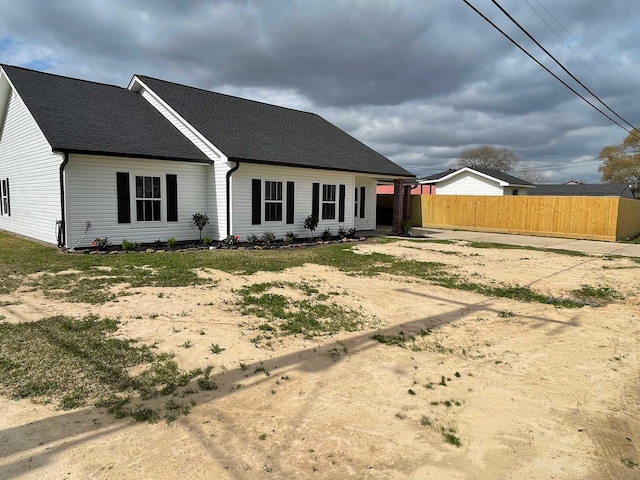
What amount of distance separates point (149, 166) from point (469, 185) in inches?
1052

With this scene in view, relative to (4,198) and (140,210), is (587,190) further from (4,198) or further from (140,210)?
(4,198)

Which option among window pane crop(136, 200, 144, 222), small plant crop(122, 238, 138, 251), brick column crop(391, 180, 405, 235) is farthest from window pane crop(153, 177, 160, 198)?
brick column crop(391, 180, 405, 235)

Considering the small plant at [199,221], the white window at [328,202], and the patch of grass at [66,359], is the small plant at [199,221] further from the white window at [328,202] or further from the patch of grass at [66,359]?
the patch of grass at [66,359]

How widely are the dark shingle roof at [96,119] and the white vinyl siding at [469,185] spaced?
2451 centimetres

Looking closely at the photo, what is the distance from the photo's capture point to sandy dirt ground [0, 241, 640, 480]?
2.89m

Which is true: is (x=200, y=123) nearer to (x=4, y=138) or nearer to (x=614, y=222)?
(x=4, y=138)

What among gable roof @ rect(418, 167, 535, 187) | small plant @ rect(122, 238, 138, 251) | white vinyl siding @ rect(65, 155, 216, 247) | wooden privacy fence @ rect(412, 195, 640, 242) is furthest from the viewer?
gable roof @ rect(418, 167, 535, 187)

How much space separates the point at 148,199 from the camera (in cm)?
1315

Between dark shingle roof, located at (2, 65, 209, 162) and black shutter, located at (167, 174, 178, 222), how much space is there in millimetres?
753

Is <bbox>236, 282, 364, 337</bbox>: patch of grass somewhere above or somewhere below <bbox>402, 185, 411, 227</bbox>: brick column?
below

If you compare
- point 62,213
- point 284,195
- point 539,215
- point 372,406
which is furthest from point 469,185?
point 372,406

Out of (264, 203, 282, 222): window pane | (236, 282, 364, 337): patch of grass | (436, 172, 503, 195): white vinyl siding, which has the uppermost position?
(436, 172, 503, 195): white vinyl siding

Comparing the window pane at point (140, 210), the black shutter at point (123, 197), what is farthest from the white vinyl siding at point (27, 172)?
the window pane at point (140, 210)

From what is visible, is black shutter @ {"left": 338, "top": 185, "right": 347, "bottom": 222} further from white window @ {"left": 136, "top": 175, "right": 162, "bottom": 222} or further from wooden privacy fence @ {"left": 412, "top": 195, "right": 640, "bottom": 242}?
wooden privacy fence @ {"left": 412, "top": 195, "right": 640, "bottom": 242}
